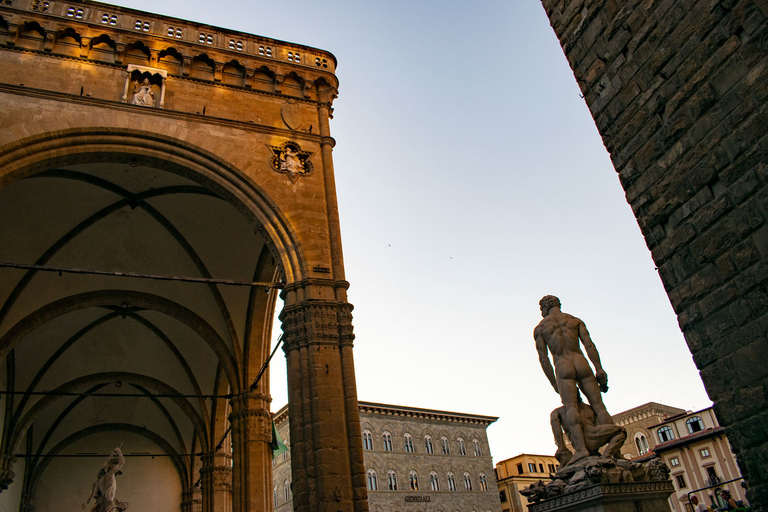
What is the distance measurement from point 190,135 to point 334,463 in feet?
21.6

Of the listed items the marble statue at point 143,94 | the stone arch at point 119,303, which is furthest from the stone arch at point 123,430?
the marble statue at point 143,94

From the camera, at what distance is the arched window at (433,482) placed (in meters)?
39.4

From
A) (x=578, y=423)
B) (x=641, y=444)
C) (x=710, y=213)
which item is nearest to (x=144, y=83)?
(x=578, y=423)

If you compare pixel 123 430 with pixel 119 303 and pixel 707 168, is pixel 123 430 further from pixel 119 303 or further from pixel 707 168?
pixel 707 168

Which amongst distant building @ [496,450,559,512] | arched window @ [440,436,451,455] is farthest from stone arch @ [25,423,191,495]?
distant building @ [496,450,559,512]

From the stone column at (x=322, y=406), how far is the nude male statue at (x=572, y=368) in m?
3.70

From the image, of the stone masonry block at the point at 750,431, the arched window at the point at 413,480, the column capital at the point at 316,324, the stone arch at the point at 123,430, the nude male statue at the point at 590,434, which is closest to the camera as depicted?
the stone masonry block at the point at 750,431

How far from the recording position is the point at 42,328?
16.8 m

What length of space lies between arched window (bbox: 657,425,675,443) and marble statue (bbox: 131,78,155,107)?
38318 millimetres

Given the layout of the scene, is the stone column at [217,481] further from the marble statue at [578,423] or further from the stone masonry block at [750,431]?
the stone masonry block at [750,431]

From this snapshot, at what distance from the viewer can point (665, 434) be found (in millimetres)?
38938

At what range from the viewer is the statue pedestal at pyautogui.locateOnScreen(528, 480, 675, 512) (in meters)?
5.32

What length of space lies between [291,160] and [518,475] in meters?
43.8

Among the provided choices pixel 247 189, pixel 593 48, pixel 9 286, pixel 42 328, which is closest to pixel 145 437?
pixel 42 328
